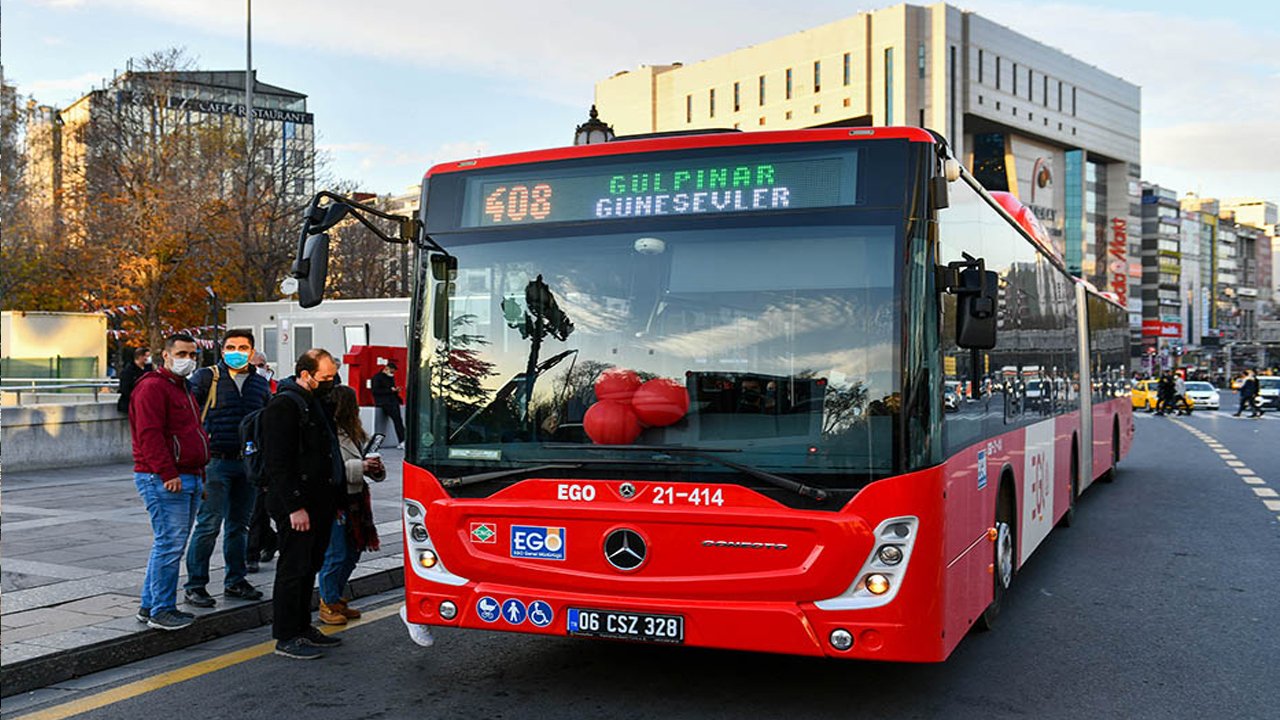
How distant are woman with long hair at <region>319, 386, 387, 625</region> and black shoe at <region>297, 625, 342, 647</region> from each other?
1.76ft

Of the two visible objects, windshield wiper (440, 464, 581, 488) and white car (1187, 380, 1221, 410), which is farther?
white car (1187, 380, 1221, 410)

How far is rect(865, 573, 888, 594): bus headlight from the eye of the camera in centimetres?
523

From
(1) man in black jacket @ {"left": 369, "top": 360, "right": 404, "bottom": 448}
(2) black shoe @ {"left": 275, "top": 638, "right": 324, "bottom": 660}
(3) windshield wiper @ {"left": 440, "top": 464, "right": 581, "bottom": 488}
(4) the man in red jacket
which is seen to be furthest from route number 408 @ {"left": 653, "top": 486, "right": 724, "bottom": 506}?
(1) man in black jacket @ {"left": 369, "top": 360, "right": 404, "bottom": 448}

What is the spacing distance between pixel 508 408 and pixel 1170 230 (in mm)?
154385

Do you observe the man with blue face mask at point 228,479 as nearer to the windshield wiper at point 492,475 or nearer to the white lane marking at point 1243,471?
the windshield wiper at point 492,475

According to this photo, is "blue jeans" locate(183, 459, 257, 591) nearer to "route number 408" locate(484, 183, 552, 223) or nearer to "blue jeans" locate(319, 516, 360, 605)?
"blue jeans" locate(319, 516, 360, 605)

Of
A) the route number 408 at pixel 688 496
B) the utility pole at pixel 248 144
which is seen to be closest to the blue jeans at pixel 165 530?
the route number 408 at pixel 688 496

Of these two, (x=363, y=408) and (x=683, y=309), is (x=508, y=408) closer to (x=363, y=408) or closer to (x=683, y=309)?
(x=683, y=309)

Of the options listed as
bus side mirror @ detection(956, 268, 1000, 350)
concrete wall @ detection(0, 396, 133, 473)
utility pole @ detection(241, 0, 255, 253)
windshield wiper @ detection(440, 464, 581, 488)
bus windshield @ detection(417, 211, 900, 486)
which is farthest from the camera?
utility pole @ detection(241, 0, 255, 253)

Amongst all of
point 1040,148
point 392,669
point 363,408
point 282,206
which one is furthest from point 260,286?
point 1040,148

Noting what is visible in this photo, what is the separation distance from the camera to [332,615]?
24.9ft

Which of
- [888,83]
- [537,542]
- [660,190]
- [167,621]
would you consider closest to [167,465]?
[167,621]

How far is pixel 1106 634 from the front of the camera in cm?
754

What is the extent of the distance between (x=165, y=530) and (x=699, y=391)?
326 cm
